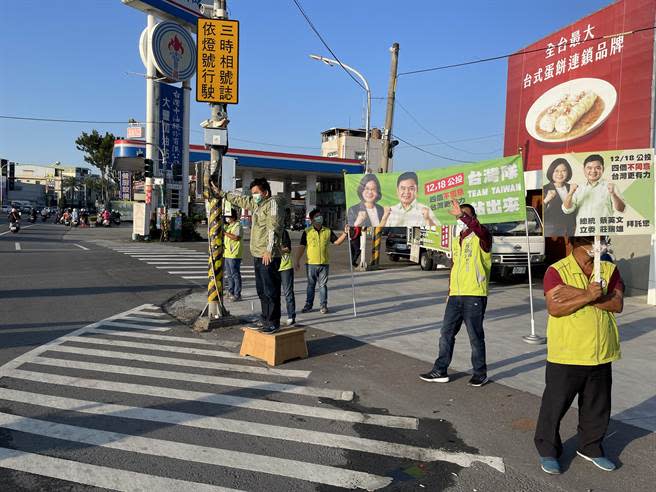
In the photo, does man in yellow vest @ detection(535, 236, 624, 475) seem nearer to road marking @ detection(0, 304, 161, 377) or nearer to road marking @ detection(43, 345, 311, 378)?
road marking @ detection(43, 345, 311, 378)

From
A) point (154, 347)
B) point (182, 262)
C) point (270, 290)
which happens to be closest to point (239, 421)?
point (270, 290)

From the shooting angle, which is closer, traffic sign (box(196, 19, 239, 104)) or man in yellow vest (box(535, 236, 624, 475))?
man in yellow vest (box(535, 236, 624, 475))

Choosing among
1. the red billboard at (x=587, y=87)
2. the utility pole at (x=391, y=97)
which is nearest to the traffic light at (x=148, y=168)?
the utility pole at (x=391, y=97)

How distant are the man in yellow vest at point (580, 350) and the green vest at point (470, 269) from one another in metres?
1.75

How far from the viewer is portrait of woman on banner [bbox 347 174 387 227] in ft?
32.9

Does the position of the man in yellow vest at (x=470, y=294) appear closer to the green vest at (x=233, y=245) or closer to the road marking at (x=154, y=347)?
the road marking at (x=154, y=347)

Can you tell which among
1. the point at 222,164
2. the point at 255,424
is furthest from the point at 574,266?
the point at 222,164

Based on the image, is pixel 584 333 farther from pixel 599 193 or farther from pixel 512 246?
pixel 512 246

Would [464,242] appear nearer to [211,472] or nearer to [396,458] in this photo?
[396,458]

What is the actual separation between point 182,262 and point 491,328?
12.5 m

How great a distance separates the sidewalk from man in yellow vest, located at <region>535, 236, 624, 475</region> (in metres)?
1.33

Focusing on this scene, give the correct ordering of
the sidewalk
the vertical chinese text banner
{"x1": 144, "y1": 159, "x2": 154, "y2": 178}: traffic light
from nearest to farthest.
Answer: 1. the sidewalk
2. {"x1": 144, "y1": 159, "x2": 154, "y2": 178}: traffic light
3. the vertical chinese text banner

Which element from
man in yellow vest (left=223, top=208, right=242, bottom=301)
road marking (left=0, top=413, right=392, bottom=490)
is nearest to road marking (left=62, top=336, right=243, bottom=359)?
road marking (left=0, top=413, right=392, bottom=490)

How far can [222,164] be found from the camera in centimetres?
847
